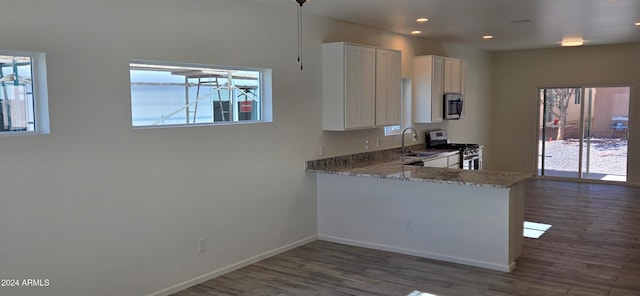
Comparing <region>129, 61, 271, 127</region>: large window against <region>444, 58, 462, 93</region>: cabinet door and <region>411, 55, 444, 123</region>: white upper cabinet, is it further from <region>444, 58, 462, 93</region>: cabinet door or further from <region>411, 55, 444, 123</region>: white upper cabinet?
<region>444, 58, 462, 93</region>: cabinet door

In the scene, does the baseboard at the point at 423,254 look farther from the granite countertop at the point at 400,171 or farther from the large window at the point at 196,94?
the large window at the point at 196,94

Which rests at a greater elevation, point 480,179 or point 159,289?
point 480,179

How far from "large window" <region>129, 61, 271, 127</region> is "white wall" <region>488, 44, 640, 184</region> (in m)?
6.64

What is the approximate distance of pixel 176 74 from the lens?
4.35m

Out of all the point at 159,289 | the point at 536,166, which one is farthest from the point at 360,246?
the point at 536,166

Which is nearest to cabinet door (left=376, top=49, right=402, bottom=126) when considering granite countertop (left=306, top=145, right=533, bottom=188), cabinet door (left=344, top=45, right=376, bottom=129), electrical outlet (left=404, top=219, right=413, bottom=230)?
cabinet door (left=344, top=45, right=376, bottom=129)

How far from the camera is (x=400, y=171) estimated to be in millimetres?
5398

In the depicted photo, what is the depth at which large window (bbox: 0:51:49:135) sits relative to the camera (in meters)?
3.24

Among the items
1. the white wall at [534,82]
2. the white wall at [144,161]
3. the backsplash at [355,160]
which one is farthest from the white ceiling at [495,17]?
the backsplash at [355,160]

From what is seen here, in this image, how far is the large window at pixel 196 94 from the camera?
407cm

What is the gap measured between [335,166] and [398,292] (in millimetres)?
2014

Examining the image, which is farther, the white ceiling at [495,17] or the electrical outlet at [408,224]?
the electrical outlet at [408,224]

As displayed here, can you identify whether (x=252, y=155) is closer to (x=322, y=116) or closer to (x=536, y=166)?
(x=322, y=116)

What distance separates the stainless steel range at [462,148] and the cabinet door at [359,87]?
218 cm
